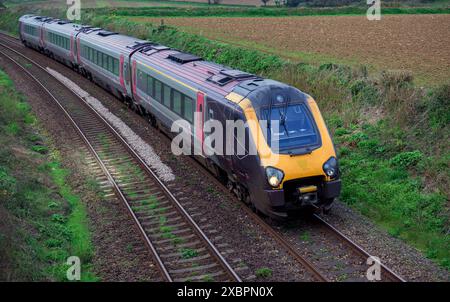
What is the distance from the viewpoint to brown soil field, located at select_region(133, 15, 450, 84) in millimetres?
28812

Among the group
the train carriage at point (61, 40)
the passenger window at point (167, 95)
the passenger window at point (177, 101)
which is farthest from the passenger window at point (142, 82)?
the train carriage at point (61, 40)

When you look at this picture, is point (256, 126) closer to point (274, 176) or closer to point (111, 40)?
point (274, 176)

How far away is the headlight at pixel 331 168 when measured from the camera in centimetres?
1282

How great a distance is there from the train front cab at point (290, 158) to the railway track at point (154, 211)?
1.83 metres

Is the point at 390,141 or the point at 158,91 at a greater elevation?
the point at 158,91

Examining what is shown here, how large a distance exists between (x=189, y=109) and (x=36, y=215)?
221 inches

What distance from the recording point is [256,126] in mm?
12977

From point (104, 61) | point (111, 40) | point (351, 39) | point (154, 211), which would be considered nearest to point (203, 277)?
point (154, 211)

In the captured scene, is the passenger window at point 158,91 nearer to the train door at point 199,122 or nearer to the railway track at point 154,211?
the railway track at point 154,211

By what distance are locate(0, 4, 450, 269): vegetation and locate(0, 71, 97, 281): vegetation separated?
7.35 meters

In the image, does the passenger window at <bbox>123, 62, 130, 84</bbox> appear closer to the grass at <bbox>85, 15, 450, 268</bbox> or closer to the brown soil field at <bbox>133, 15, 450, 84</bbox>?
the grass at <bbox>85, 15, 450, 268</bbox>

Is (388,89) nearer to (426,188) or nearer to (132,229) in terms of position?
(426,188)

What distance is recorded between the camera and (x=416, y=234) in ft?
42.4

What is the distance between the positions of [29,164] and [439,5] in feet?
221
